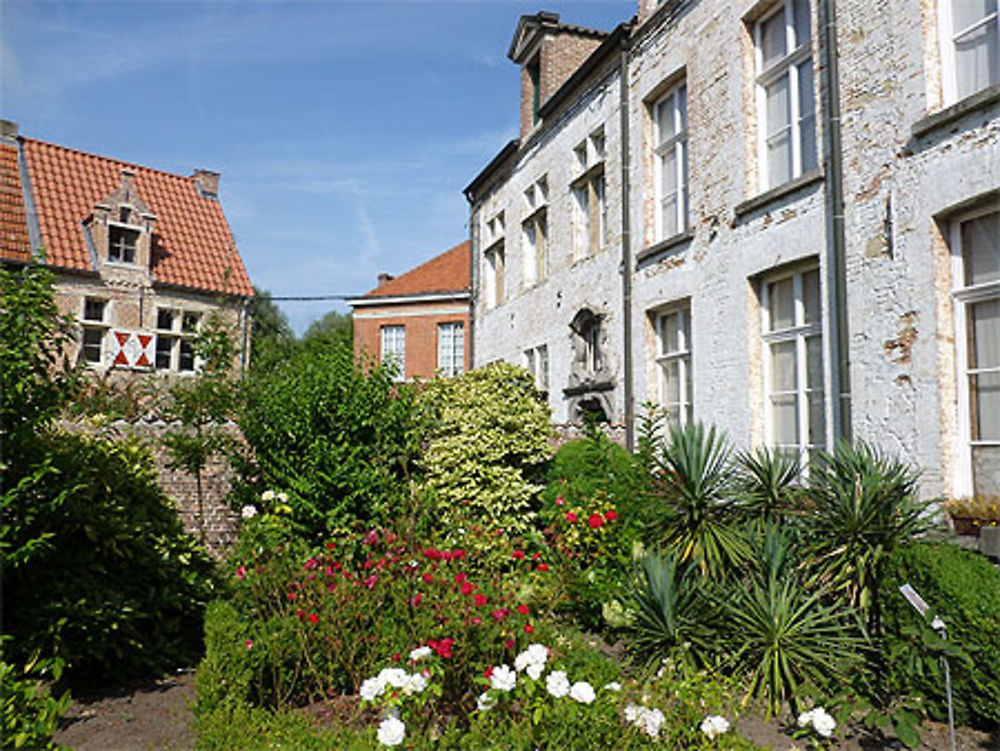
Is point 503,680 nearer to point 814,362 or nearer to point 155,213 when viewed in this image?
point 814,362

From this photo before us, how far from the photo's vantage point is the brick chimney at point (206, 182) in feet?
85.4

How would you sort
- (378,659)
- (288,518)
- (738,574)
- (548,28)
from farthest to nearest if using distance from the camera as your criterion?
(548,28), (288,518), (738,574), (378,659)

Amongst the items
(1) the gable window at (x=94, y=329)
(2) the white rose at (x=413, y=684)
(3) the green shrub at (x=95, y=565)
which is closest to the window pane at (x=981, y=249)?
(2) the white rose at (x=413, y=684)

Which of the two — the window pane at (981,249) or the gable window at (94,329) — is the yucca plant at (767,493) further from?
the gable window at (94,329)

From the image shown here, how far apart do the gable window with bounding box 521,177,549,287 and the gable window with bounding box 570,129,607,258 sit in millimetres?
1400

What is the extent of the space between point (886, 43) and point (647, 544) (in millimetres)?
5285

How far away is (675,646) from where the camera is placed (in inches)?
220

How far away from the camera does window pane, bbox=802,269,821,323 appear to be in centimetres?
824

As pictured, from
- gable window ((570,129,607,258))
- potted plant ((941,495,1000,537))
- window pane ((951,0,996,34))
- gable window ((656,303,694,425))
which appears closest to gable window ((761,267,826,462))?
gable window ((656,303,694,425))

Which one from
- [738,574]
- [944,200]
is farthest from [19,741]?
[944,200]

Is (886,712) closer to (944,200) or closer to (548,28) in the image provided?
(944,200)

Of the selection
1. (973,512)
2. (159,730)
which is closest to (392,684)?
(159,730)

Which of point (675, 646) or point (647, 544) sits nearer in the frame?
point (675, 646)

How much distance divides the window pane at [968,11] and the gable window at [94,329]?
2123 cm
